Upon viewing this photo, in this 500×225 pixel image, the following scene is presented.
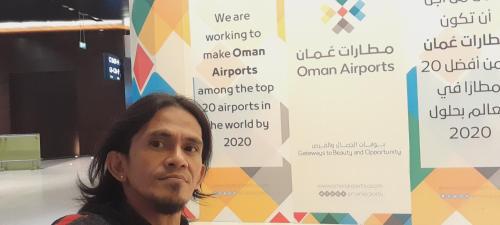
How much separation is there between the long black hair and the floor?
4054mm

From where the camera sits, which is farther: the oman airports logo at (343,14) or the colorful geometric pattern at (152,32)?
the colorful geometric pattern at (152,32)

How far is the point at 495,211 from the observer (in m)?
2.70

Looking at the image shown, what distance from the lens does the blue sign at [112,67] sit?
16.1m

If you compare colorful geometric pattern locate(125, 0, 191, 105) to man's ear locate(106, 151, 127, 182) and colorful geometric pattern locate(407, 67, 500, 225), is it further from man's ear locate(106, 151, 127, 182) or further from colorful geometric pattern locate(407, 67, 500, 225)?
man's ear locate(106, 151, 127, 182)

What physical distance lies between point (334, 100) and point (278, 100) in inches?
13.2

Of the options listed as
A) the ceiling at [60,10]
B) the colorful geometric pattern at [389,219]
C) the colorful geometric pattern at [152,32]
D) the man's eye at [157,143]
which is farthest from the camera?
the ceiling at [60,10]

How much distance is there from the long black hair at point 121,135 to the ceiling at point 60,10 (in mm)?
12543

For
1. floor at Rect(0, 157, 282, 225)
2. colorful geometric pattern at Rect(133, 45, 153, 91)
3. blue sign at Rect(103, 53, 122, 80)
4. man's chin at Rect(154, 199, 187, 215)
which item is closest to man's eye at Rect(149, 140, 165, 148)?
man's chin at Rect(154, 199, 187, 215)

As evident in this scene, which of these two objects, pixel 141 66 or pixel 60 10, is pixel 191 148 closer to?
pixel 141 66

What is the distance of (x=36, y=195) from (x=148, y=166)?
8581 millimetres

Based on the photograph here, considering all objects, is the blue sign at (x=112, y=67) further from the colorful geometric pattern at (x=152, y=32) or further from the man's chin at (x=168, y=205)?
the man's chin at (x=168, y=205)

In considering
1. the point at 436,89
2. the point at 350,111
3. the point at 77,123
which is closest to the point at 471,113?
the point at 436,89

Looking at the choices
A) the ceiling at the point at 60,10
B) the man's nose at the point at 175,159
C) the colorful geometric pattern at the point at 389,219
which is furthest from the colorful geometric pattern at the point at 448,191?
the ceiling at the point at 60,10

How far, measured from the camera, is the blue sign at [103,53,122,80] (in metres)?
16.1
